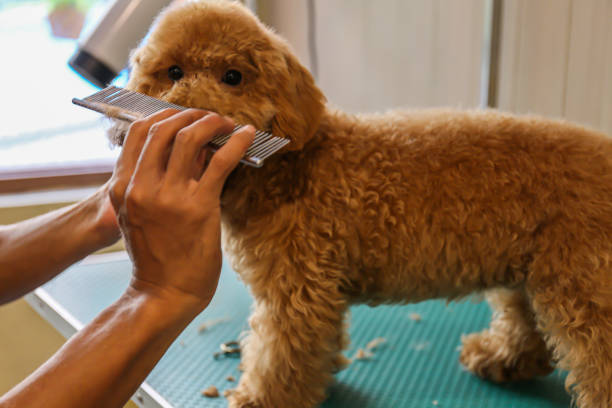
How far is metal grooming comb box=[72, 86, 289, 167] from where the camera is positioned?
621 millimetres

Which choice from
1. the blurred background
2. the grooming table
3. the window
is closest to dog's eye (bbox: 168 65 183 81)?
the blurred background

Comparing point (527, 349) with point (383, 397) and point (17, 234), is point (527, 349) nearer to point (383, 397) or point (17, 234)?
point (383, 397)

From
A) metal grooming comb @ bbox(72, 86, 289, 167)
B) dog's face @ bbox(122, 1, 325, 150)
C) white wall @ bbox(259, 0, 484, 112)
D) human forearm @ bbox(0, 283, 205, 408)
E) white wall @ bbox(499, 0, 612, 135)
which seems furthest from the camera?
white wall @ bbox(259, 0, 484, 112)

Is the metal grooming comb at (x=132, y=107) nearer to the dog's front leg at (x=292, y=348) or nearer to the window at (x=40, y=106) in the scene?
the dog's front leg at (x=292, y=348)

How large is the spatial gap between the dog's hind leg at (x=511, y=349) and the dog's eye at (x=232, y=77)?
0.61 meters

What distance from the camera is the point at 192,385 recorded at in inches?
38.6

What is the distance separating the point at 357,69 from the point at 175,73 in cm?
109

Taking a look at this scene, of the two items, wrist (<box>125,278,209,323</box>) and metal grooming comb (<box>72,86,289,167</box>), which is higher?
metal grooming comb (<box>72,86,289,167</box>)

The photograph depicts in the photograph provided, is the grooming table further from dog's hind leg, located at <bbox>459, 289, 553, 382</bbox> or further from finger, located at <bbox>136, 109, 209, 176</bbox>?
finger, located at <bbox>136, 109, 209, 176</bbox>

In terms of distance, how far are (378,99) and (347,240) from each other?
104cm

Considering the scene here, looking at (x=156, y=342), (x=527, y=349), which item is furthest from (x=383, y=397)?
(x=156, y=342)

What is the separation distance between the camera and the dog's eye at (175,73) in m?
0.80

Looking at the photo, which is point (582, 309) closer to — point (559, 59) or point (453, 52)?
point (559, 59)

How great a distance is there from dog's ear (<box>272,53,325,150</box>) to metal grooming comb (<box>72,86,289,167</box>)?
0.10 m
